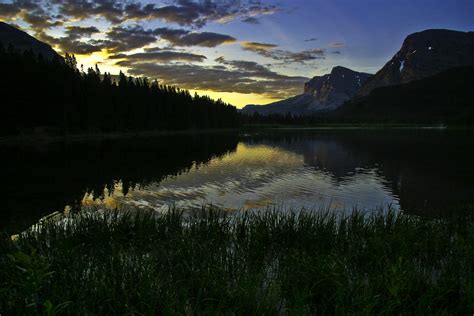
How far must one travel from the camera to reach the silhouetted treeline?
84.6 m

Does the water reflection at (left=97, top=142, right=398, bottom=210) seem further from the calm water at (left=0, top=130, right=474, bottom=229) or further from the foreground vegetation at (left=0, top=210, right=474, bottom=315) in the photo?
the foreground vegetation at (left=0, top=210, right=474, bottom=315)

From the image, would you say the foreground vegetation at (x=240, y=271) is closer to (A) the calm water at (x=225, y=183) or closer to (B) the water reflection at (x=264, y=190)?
(B) the water reflection at (x=264, y=190)

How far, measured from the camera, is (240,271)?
35.9ft

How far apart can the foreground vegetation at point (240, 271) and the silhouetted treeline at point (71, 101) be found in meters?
80.7

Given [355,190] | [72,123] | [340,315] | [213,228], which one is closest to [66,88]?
[72,123]

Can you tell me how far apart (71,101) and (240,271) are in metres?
107

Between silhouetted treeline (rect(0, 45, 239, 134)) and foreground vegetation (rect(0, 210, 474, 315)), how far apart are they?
80.7 meters

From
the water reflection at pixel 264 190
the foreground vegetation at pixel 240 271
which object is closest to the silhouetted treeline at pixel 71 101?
the water reflection at pixel 264 190

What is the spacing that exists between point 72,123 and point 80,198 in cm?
8010

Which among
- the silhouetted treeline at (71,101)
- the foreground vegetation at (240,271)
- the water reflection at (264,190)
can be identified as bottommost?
the water reflection at (264,190)

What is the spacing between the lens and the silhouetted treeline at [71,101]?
8462 centimetres

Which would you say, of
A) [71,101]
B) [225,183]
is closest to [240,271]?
[225,183]

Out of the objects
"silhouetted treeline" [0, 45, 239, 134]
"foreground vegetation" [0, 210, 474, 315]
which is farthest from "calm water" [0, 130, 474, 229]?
"silhouetted treeline" [0, 45, 239, 134]

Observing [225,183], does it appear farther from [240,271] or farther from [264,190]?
[240,271]
